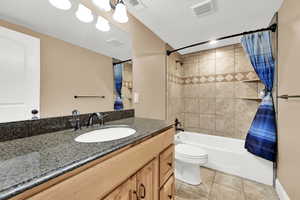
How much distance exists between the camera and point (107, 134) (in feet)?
3.39

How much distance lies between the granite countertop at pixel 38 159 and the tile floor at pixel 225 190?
1352 millimetres

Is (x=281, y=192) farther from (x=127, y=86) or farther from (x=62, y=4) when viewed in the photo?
(x=62, y=4)

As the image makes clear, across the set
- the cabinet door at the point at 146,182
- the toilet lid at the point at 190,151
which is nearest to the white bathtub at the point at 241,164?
the toilet lid at the point at 190,151

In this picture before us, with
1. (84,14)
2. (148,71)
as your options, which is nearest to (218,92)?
(148,71)

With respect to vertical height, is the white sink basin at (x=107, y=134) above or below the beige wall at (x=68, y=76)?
below

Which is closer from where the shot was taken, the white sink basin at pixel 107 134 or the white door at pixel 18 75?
the white door at pixel 18 75

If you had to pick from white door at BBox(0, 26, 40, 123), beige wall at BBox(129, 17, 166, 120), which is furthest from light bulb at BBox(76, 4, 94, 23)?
beige wall at BBox(129, 17, 166, 120)

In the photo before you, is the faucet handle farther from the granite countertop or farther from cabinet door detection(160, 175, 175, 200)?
cabinet door detection(160, 175, 175, 200)

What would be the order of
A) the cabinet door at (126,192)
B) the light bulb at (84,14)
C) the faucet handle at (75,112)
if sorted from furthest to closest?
the light bulb at (84,14) < the faucet handle at (75,112) < the cabinet door at (126,192)

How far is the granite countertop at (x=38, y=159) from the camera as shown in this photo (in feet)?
1.12

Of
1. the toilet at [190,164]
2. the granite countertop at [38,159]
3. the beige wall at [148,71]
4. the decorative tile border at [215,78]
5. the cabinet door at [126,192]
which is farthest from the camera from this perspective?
the decorative tile border at [215,78]

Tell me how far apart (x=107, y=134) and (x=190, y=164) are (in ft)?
4.24

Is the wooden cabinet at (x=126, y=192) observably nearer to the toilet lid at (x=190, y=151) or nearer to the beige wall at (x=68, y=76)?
the beige wall at (x=68, y=76)

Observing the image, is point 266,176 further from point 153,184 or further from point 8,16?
point 8,16
